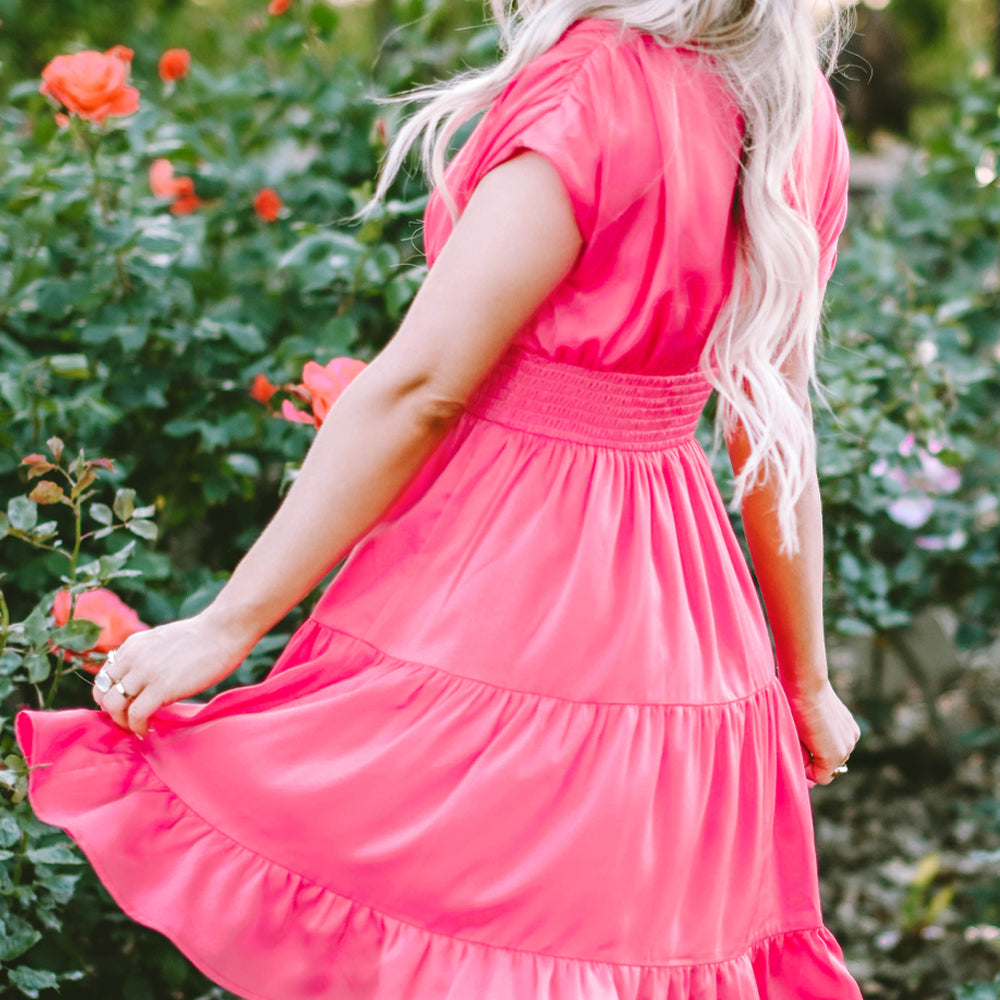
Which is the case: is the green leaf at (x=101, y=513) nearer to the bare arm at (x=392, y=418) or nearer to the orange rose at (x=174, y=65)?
the bare arm at (x=392, y=418)

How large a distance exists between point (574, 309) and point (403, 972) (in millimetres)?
650

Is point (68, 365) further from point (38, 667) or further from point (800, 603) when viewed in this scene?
point (800, 603)

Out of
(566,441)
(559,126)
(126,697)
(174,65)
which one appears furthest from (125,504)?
(174,65)

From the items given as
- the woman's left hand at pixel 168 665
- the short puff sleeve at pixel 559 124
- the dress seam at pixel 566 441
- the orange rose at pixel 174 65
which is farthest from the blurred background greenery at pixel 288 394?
the short puff sleeve at pixel 559 124

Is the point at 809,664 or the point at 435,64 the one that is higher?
the point at 435,64

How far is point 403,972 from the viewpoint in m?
1.06

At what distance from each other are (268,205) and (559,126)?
5.15 ft

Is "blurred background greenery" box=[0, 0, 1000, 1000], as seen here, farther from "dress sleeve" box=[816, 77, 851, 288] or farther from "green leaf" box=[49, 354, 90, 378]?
"dress sleeve" box=[816, 77, 851, 288]

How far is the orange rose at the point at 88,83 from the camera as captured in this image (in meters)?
1.85

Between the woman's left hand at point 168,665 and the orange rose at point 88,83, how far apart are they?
3.71 feet

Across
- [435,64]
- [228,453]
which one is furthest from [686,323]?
[435,64]

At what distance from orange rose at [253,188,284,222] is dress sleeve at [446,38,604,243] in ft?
4.83

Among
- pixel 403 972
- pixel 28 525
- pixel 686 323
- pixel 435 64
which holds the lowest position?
pixel 403 972

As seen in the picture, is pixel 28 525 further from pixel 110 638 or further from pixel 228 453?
pixel 228 453
